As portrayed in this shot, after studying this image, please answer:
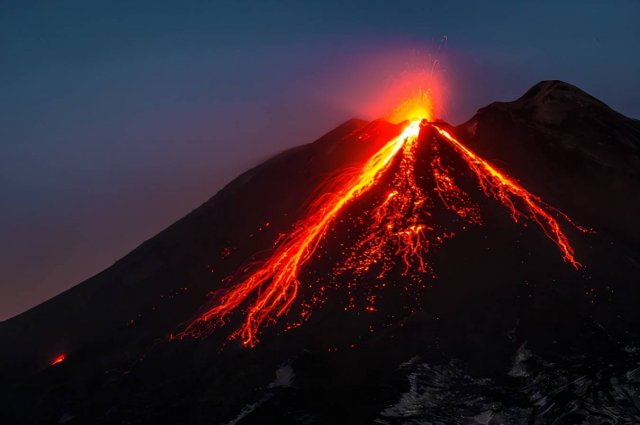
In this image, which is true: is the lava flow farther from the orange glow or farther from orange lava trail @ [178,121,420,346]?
the orange glow

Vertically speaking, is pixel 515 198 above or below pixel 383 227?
below

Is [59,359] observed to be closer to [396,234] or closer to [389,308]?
[389,308]

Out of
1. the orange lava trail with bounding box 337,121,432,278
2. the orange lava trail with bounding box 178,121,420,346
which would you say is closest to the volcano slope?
the orange lava trail with bounding box 337,121,432,278

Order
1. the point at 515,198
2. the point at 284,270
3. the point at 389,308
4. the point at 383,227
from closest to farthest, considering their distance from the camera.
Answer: the point at 389,308 < the point at 284,270 < the point at 383,227 < the point at 515,198

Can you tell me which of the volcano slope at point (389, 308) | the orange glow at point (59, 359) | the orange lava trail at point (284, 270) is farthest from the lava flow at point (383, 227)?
the orange glow at point (59, 359)

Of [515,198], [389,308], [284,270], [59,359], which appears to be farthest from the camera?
[59,359]

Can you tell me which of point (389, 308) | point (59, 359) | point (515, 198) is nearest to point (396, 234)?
point (389, 308)
